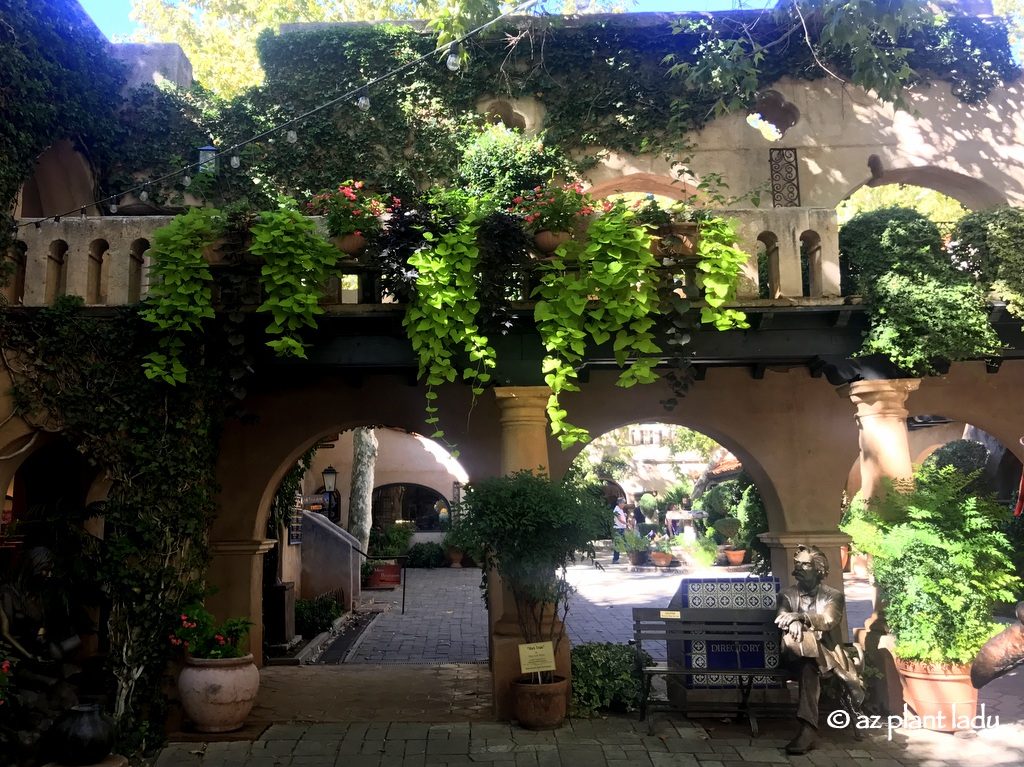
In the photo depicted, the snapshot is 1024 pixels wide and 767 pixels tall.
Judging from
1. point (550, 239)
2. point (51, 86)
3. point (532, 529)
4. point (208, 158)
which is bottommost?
point (532, 529)

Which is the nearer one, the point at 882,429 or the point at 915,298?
the point at 915,298

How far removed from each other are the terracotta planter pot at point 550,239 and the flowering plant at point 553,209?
4 centimetres

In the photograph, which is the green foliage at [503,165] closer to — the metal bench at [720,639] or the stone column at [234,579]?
the stone column at [234,579]

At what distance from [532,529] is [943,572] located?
3359 mm

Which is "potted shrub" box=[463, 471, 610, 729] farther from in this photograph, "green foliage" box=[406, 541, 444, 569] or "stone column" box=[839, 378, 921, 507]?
"green foliage" box=[406, 541, 444, 569]

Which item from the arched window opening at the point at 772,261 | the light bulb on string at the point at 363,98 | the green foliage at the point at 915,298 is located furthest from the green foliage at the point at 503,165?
the green foliage at the point at 915,298

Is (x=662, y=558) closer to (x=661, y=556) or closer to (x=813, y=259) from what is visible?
(x=661, y=556)

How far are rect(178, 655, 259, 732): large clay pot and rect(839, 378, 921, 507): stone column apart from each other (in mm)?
5885

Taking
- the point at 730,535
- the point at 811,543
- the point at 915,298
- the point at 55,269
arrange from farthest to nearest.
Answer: the point at 730,535 → the point at 811,543 → the point at 55,269 → the point at 915,298

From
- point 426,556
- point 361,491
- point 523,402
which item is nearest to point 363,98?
point 523,402

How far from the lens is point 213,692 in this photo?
7.14m

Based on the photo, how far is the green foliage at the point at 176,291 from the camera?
7.19 metres

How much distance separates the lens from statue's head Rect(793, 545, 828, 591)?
6914mm

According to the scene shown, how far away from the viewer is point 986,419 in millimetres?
10375
